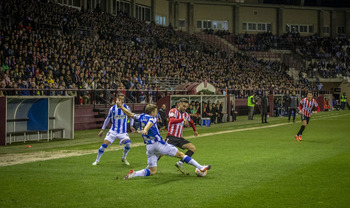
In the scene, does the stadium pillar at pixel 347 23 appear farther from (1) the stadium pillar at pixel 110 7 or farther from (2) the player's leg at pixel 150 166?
(2) the player's leg at pixel 150 166

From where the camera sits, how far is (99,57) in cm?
3188

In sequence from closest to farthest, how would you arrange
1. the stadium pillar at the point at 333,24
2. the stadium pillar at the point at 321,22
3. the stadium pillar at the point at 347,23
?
the stadium pillar at the point at 321,22 → the stadium pillar at the point at 333,24 → the stadium pillar at the point at 347,23

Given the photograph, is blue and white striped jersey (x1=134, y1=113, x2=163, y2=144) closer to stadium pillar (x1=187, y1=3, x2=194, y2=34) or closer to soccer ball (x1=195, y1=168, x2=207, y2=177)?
soccer ball (x1=195, y1=168, x2=207, y2=177)

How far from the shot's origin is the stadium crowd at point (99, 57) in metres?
25.0

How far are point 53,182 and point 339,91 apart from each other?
192ft

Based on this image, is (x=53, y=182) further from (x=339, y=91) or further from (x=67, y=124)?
(x=339, y=91)

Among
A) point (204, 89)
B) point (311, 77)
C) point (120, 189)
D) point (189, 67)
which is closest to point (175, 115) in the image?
point (120, 189)

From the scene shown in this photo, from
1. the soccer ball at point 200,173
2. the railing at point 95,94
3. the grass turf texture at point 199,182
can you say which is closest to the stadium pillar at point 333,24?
the railing at point 95,94

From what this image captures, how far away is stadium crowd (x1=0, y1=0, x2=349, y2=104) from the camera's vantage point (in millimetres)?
25000

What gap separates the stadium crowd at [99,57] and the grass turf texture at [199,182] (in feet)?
30.2

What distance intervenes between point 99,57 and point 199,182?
22594 millimetres

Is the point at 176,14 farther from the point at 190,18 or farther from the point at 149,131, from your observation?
the point at 149,131

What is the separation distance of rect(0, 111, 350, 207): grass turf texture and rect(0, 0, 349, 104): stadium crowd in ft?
30.2

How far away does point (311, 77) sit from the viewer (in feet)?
206
